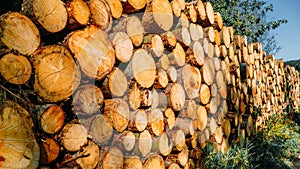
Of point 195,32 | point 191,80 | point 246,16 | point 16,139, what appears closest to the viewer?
point 16,139

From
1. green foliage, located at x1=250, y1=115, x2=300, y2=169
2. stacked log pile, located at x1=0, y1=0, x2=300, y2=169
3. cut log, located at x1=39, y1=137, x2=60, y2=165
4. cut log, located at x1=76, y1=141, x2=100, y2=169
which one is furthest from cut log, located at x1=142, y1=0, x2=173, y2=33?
green foliage, located at x1=250, y1=115, x2=300, y2=169

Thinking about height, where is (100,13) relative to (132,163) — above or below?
above

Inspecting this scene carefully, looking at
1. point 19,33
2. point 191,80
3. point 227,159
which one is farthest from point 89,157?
point 227,159

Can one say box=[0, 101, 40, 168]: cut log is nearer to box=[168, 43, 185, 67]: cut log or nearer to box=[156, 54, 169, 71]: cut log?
box=[156, 54, 169, 71]: cut log

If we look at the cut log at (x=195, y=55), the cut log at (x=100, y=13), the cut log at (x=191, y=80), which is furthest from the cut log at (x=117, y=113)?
the cut log at (x=195, y=55)

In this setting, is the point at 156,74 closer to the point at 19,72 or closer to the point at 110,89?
the point at 110,89

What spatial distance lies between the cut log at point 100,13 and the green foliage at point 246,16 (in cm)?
820

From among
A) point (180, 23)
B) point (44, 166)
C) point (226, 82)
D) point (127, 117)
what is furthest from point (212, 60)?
point (44, 166)

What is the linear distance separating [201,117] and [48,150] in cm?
181

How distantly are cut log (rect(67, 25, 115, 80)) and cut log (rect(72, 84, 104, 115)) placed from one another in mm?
85

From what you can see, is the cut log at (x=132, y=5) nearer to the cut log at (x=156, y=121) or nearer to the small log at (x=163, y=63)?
the small log at (x=163, y=63)

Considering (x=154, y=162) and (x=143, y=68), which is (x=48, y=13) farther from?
(x=154, y=162)

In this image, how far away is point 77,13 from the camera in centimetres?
162

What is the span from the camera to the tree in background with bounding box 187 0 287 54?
10.1m
